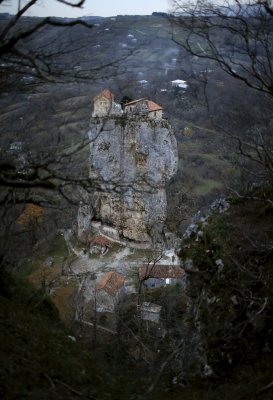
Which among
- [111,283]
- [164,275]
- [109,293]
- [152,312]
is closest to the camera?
[152,312]

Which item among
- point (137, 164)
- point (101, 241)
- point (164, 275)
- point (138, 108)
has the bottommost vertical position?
point (101, 241)

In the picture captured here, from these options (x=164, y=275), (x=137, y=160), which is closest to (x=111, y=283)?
(x=164, y=275)

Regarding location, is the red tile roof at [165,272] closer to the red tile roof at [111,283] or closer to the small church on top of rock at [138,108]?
the red tile roof at [111,283]

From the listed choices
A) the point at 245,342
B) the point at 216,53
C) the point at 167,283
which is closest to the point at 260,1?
the point at 216,53

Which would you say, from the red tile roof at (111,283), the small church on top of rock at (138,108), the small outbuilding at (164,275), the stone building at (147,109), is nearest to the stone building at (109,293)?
the red tile roof at (111,283)

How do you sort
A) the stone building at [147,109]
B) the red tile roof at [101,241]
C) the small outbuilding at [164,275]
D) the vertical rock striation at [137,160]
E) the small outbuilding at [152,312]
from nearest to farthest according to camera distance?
the small outbuilding at [152,312] < the small outbuilding at [164,275] < the red tile roof at [101,241] < the vertical rock striation at [137,160] < the stone building at [147,109]

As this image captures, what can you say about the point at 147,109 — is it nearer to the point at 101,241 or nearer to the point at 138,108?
the point at 138,108

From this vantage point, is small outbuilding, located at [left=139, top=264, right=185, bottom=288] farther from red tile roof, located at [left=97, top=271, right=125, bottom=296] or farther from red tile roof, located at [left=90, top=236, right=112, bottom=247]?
red tile roof, located at [left=90, top=236, right=112, bottom=247]
